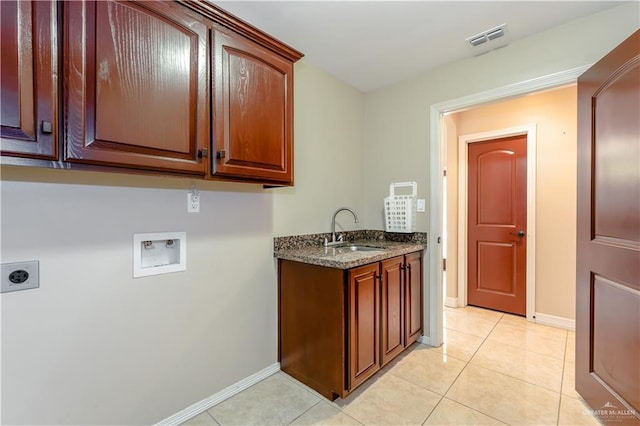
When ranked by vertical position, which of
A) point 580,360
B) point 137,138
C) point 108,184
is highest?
point 137,138

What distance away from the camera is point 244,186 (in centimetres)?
194

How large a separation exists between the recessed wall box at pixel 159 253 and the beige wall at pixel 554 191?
310 centimetres

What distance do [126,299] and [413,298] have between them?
206cm

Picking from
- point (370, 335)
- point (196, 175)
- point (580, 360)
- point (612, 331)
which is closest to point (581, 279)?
point (612, 331)

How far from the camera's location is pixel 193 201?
5.56ft

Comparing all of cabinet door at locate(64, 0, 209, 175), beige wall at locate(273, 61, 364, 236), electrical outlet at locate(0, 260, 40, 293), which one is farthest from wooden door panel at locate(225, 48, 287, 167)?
electrical outlet at locate(0, 260, 40, 293)

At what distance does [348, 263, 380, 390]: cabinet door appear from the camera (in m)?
1.73

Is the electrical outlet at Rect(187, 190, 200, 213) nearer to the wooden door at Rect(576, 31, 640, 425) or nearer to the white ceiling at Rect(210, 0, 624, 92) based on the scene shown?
the white ceiling at Rect(210, 0, 624, 92)

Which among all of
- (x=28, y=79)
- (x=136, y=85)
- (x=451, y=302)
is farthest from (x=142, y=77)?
(x=451, y=302)

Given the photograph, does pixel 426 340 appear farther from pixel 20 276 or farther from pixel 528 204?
pixel 20 276

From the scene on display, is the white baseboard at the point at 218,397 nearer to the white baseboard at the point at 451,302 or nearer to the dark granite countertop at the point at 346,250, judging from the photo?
the dark granite countertop at the point at 346,250

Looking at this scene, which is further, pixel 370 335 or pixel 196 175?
pixel 370 335

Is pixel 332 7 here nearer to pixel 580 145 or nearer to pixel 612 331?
pixel 580 145

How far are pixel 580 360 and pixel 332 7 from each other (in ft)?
8.82
